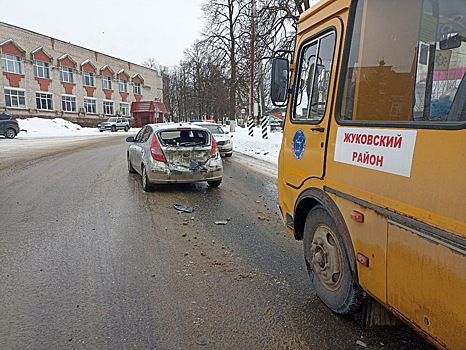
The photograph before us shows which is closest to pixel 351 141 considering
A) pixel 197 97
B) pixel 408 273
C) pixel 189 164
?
pixel 408 273

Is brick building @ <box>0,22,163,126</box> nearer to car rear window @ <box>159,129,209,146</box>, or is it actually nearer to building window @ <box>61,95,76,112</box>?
building window @ <box>61,95,76,112</box>

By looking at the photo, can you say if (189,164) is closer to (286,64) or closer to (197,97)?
(286,64)

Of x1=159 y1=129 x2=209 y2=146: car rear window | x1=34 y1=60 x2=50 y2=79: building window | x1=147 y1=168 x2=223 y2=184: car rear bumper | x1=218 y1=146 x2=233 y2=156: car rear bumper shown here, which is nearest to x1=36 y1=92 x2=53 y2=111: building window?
x1=34 y1=60 x2=50 y2=79: building window

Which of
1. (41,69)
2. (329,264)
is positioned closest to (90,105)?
(41,69)

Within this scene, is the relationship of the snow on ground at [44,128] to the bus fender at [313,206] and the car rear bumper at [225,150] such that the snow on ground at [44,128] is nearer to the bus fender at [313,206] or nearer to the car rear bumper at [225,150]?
the car rear bumper at [225,150]

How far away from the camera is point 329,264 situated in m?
2.91

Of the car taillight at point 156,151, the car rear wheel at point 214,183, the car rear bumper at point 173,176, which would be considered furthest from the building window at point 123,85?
the car rear bumper at point 173,176

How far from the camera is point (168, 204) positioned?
22.4ft

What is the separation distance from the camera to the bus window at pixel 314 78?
2.93 meters

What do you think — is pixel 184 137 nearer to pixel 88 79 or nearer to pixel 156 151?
pixel 156 151

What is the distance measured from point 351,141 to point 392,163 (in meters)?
0.46

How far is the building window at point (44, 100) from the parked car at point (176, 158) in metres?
45.9

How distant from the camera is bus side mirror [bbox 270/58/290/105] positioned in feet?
11.9

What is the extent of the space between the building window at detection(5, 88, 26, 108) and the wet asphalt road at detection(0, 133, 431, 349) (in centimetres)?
4377
